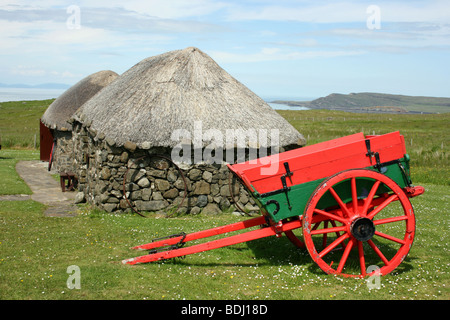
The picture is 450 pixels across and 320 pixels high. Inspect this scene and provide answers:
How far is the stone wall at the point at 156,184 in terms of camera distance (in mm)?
11859

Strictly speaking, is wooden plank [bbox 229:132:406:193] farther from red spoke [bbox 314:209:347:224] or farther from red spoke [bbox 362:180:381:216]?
red spoke [bbox 314:209:347:224]

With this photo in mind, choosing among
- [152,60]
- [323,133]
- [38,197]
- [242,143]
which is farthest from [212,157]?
[323,133]

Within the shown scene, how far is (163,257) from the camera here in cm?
684

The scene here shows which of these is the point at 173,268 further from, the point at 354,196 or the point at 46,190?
the point at 46,190

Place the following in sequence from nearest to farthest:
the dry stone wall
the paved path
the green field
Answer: the green field
the paved path
the dry stone wall

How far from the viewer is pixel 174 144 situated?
11.6m

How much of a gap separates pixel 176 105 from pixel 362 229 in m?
7.30

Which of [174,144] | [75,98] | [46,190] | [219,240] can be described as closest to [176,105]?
[174,144]

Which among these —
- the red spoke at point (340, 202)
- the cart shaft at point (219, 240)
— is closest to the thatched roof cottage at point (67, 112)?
the cart shaft at point (219, 240)

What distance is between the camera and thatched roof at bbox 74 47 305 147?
11852mm

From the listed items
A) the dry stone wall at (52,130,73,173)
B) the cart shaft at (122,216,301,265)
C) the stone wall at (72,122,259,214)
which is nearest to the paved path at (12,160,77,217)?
the dry stone wall at (52,130,73,173)

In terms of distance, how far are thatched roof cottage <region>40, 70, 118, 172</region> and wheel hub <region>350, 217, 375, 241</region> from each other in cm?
1663

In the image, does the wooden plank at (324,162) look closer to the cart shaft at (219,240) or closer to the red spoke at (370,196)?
the red spoke at (370,196)
